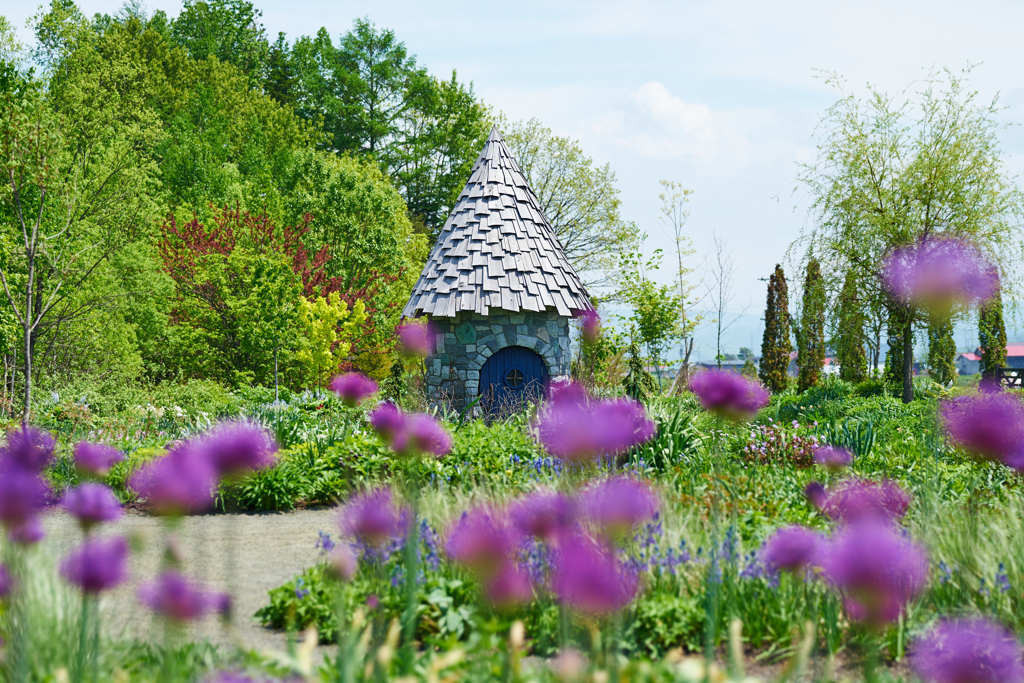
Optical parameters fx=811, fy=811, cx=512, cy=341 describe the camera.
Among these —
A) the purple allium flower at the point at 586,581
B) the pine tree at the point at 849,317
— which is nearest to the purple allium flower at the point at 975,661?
the purple allium flower at the point at 586,581

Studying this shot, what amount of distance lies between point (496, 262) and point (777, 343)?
602 inches

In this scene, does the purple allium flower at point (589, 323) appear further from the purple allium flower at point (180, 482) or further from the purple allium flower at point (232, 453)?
the purple allium flower at point (180, 482)

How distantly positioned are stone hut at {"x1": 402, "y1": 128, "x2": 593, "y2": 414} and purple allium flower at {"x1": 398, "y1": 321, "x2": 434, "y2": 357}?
135mm

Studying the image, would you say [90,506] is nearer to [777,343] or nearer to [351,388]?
[351,388]

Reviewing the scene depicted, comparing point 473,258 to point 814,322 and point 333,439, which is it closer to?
point 333,439

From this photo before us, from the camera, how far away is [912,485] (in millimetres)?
6590

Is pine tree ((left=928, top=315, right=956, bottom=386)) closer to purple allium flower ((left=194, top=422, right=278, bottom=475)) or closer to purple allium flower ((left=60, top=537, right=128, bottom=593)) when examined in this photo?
purple allium flower ((left=194, top=422, right=278, bottom=475))

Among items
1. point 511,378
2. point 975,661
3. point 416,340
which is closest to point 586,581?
point 975,661

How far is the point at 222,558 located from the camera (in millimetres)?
5699

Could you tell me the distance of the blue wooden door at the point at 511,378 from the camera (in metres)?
12.2

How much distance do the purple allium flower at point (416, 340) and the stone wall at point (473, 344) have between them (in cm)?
12

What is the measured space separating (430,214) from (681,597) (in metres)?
27.1

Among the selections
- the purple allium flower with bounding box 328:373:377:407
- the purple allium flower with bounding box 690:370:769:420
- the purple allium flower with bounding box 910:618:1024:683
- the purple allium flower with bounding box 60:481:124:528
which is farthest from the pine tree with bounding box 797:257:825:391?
the purple allium flower with bounding box 60:481:124:528

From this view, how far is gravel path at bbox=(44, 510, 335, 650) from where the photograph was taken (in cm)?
419
